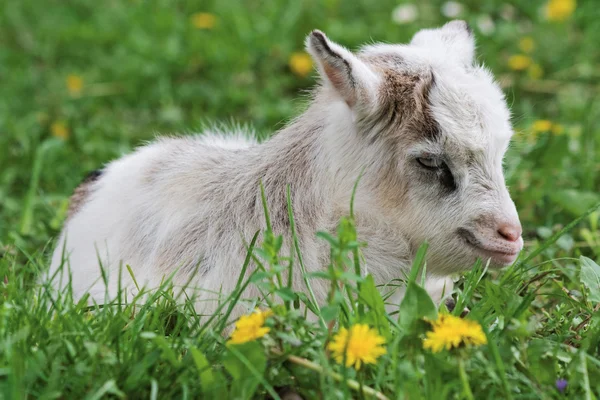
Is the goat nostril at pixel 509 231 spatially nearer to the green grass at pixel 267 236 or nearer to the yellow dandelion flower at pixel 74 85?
the green grass at pixel 267 236

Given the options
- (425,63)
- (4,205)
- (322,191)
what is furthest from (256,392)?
(4,205)

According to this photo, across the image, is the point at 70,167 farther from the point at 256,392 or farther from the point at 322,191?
the point at 256,392

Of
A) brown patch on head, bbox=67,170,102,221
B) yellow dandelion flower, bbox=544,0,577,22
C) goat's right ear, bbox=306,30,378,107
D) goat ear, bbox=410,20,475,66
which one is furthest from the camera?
yellow dandelion flower, bbox=544,0,577,22

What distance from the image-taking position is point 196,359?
284 centimetres

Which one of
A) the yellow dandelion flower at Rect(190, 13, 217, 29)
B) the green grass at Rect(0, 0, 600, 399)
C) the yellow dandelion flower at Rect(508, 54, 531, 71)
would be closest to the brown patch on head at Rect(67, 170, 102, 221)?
the green grass at Rect(0, 0, 600, 399)

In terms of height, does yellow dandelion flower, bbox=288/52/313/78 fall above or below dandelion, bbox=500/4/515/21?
below

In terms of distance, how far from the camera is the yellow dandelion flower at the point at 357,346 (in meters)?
2.70

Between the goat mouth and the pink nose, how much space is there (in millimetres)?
48

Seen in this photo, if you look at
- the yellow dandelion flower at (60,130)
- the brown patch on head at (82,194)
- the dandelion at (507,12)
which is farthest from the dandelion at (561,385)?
the dandelion at (507,12)

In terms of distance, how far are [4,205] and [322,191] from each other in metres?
2.83

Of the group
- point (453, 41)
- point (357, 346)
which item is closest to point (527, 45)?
point (453, 41)

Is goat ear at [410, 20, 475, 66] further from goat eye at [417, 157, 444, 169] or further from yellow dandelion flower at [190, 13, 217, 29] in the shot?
yellow dandelion flower at [190, 13, 217, 29]

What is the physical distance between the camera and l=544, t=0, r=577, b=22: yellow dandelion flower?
7.71 m

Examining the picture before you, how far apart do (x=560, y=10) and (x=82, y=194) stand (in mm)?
5033
